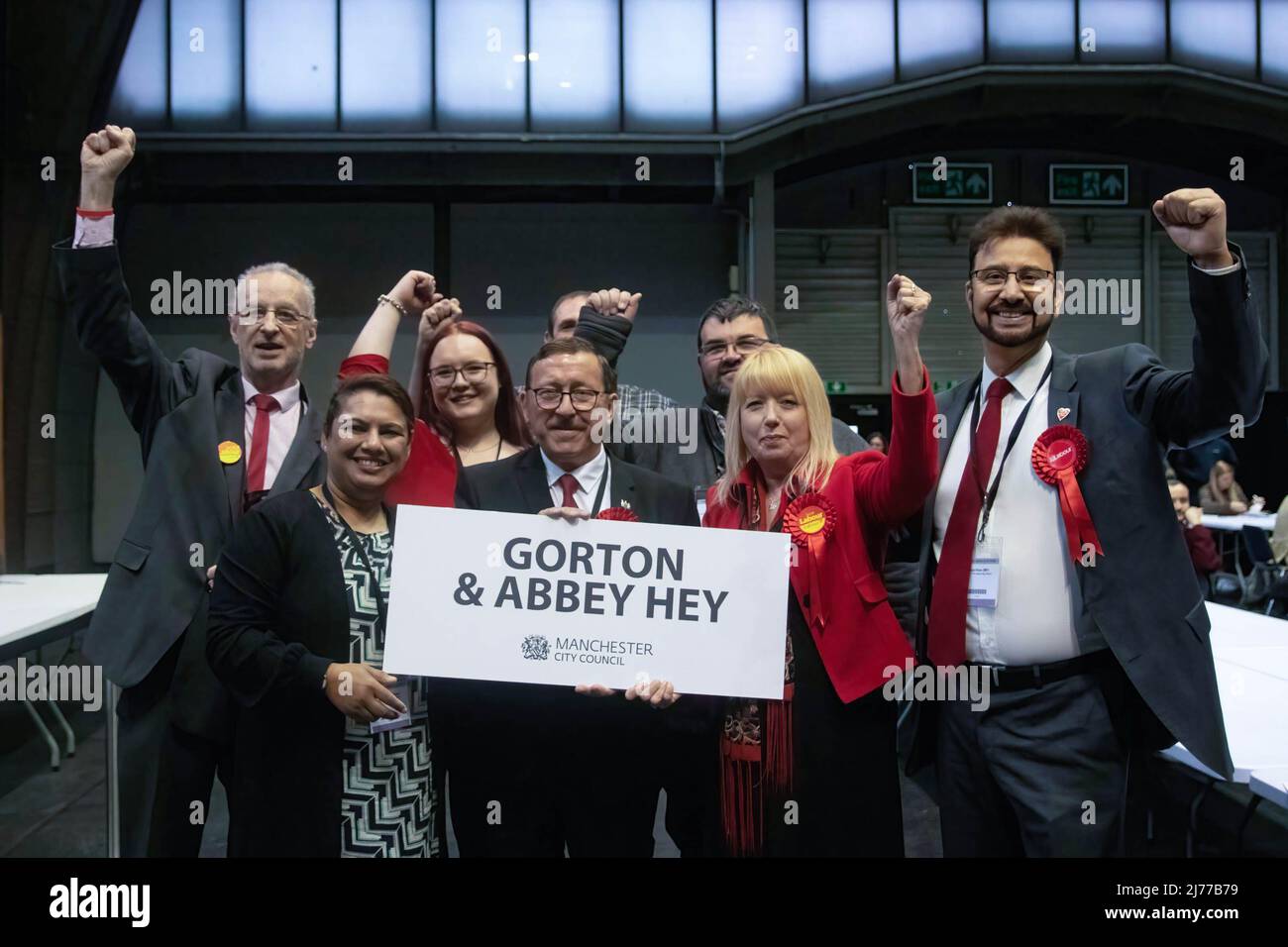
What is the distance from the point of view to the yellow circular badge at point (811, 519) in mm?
2256

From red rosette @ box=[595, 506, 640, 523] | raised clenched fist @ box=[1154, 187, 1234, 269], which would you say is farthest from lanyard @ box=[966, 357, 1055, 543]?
red rosette @ box=[595, 506, 640, 523]

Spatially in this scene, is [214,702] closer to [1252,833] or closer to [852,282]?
[1252,833]

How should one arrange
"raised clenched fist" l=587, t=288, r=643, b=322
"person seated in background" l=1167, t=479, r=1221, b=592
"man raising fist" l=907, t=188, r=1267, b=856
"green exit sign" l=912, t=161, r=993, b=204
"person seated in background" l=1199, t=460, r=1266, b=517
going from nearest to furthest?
1. "man raising fist" l=907, t=188, r=1267, b=856
2. "raised clenched fist" l=587, t=288, r=643, b=322
3. "person seated in background" l=1167, t=479, r=1221, b=592
4. "person seated in background" l=1199, t=460, r=1266, b=517
5. "green exit sign" l=912, t=161, r=993, b=204

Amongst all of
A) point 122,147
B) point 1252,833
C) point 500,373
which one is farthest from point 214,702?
point 1252,833

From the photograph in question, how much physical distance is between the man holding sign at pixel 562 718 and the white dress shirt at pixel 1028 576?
65 centimetres

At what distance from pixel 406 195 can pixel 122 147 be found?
34.6ft

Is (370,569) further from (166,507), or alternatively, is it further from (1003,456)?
(1003,456)

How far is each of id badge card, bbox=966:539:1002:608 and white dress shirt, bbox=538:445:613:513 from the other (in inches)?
34.5

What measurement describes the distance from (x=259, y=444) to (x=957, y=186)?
14.1 meters

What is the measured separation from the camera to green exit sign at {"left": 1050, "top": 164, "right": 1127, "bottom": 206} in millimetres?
14719

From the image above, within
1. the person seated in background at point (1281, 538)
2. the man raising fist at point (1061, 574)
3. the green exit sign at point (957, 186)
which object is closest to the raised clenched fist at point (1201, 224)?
the man raising fist at point (1061, 574)

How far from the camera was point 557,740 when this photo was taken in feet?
7.50

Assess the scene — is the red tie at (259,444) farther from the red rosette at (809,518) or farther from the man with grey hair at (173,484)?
the red rosette at (809,518)
